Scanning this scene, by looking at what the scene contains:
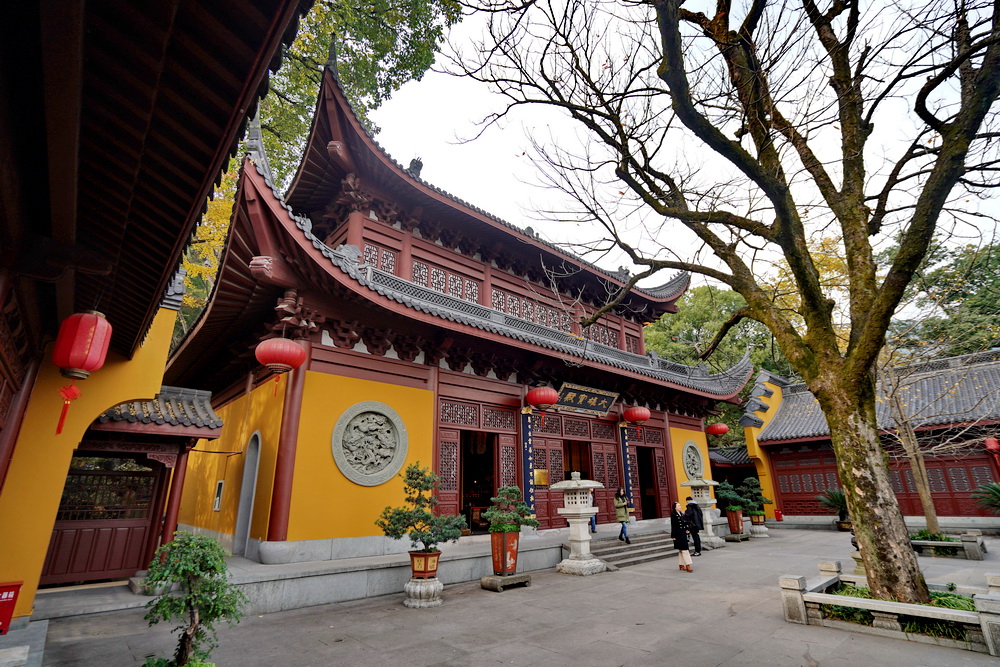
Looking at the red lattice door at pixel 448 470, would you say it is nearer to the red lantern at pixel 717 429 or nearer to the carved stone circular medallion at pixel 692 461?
the carved stone circular medallion at pixel 692 461

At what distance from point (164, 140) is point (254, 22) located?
88 cm

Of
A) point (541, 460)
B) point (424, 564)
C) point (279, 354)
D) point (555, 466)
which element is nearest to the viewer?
point (424, 564)

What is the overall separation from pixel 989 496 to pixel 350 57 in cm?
1933

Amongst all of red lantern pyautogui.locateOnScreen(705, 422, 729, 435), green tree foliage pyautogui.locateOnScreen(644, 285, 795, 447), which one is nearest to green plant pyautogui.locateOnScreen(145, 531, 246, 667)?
red lantern pyautogui.locateOnScreen(705, 422, 729, 435)

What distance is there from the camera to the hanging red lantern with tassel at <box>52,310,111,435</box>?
3.66 m

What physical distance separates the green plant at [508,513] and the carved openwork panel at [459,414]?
198cm

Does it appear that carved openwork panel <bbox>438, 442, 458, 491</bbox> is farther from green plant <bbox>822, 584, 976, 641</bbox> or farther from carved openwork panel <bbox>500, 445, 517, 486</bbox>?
green plant <bbox>822, 584, 976, 641</bbox>

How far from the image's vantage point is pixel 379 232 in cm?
907

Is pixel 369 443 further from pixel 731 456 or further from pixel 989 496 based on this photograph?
pixel 731 456

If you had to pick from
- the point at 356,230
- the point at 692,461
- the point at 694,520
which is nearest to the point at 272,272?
the point at 356,230

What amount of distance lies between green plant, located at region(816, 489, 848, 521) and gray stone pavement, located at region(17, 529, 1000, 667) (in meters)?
7.94

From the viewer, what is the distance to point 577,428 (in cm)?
1098

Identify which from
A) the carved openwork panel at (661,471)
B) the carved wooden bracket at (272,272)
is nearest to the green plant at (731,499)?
the carved openwork panel at (661,471)

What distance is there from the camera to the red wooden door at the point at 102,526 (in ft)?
21.0
